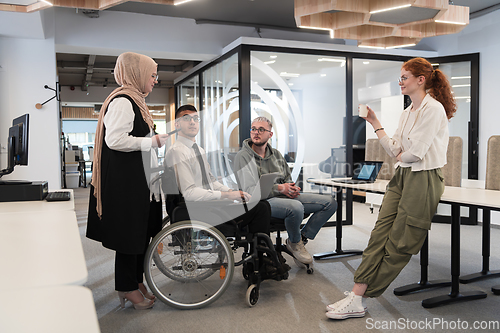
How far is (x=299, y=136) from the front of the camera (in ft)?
16.9

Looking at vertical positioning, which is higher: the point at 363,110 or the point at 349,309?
the point at 363,110

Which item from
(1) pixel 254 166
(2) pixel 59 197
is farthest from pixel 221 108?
(2) pixel 59 197

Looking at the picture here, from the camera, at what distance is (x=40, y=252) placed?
3.73 ft

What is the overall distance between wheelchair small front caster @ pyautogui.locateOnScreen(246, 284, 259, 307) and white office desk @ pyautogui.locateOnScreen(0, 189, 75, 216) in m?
1.17

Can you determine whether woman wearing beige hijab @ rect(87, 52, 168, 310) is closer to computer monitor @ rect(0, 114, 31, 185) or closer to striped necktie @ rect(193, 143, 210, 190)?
striped necktie @ rect(193, 143, 210, 190)

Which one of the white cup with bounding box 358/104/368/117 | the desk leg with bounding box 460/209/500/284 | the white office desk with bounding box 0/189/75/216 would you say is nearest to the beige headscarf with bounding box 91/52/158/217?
the white office desk with bounding box 0/189/75/216

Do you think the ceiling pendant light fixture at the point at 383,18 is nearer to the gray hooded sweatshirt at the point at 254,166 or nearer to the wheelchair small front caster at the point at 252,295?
the gray hooded sweatshirt at the point at 254,166

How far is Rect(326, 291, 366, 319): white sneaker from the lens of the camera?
2.29 meters

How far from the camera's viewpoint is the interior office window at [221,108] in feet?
17.2

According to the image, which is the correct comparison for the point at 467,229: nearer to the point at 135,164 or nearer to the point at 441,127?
the point at 441,127

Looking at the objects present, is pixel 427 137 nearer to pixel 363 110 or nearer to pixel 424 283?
pixel 363 110

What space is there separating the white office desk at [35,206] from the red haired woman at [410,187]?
5.26 ft

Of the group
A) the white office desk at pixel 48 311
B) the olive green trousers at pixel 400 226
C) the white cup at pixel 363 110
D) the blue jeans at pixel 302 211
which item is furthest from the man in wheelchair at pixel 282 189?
the white office desk at pixel 48 311

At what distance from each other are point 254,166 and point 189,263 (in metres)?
0.98
